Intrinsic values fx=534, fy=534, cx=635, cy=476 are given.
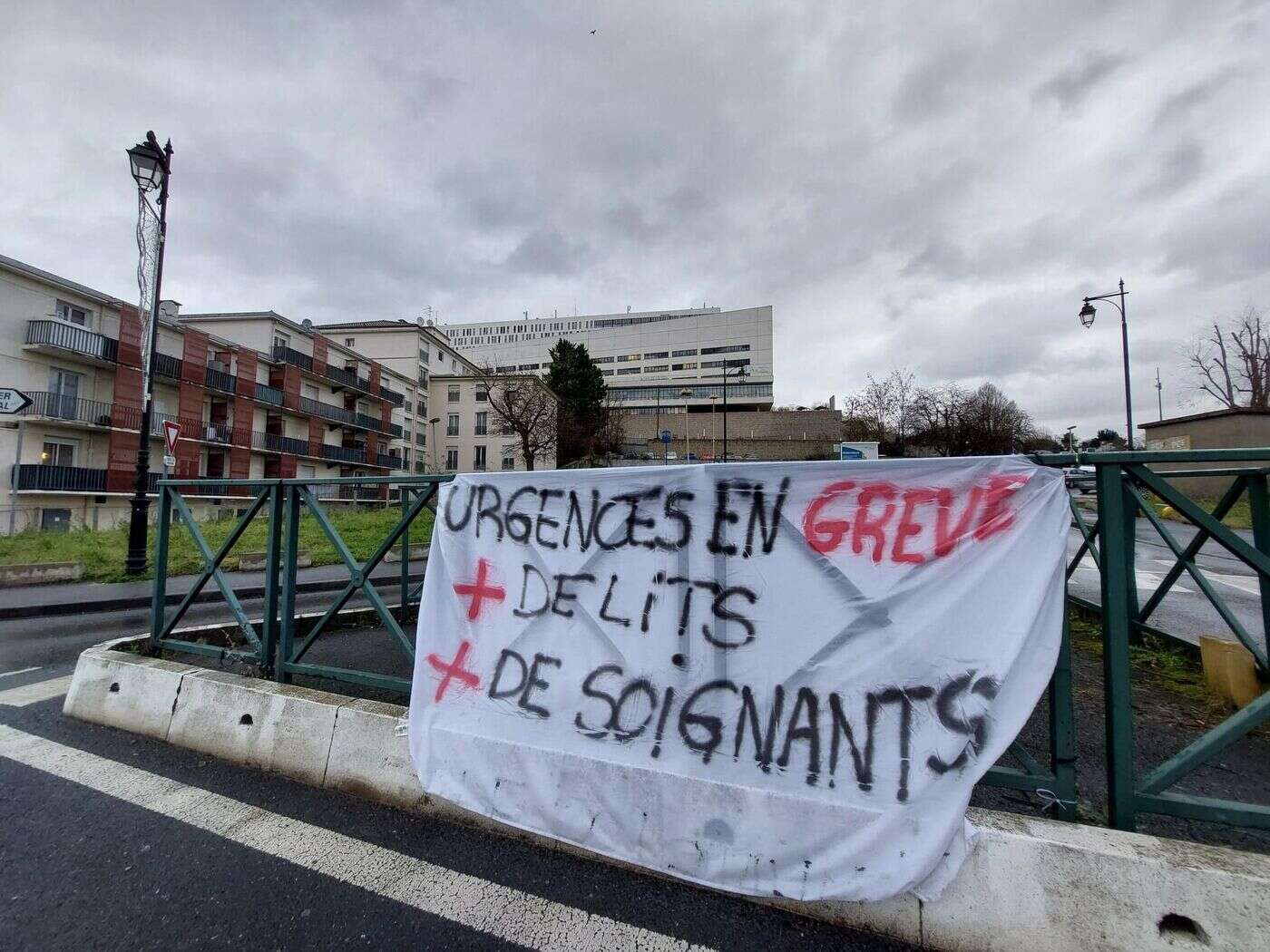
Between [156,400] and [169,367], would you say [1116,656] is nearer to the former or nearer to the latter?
[169,367]

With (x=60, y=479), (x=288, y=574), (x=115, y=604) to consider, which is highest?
(x=60, y=479)

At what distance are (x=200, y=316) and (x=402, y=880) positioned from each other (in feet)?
150

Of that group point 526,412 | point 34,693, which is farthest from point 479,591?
point 526,412

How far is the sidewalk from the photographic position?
7.94 m

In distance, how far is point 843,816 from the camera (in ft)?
6.46

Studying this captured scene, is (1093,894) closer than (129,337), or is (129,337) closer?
(1093,894)

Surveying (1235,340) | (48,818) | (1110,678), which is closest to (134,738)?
(48,818)

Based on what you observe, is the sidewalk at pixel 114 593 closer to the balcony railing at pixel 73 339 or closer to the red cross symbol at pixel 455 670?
the red cross symbol at pixel 455 670

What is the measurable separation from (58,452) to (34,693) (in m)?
29.2

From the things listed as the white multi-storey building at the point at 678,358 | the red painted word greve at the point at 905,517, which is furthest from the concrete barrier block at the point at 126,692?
the white multi-storey building at the point at 678,358

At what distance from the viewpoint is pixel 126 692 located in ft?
11.8

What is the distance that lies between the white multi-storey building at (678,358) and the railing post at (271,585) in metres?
74.3

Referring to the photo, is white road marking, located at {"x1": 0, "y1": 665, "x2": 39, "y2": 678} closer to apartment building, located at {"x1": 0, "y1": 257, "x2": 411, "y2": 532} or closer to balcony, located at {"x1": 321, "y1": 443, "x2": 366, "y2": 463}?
apartment building, located at {"x1": 0, "y1": 257, "x2": 411, "y2": 532}

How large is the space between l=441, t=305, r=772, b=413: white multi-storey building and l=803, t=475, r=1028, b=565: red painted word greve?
7556cm
